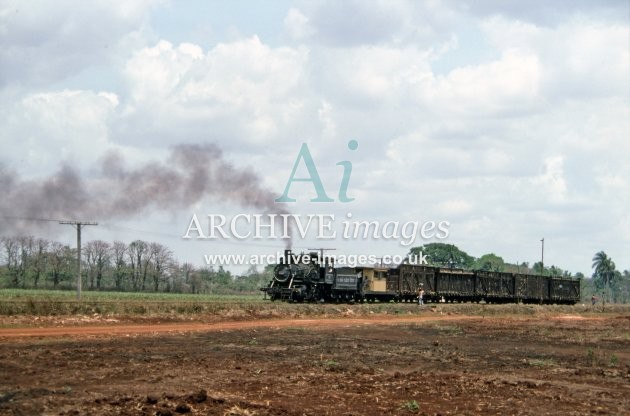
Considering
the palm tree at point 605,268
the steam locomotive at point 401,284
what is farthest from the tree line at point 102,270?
the palm tree at point 605,268

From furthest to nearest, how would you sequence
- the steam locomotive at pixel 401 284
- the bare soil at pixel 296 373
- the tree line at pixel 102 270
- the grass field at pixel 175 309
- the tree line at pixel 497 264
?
the tree line at pixel 497 264 < the tree line at pixel 102 270 < the steam locomotive at pixel 401 284 < the grass field at pixel 175 309 < the bare soil at pixel 296 373

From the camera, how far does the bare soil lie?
1393cm

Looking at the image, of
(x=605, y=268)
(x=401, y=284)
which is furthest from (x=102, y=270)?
(x=605, y=268)

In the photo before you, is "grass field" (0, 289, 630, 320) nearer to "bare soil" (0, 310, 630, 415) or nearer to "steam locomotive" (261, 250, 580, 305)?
"bare soil" (0, 310, 630, 415)

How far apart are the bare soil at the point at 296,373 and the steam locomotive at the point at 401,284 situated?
21870 millimetres

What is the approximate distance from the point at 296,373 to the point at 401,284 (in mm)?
43549

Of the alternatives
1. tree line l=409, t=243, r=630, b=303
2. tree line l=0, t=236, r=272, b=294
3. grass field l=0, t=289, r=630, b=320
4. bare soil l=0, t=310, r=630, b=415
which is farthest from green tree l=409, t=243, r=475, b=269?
bare soil l=0, t=310, r=630, b=415

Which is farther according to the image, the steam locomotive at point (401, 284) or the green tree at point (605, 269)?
the green tree at point (605, 269)

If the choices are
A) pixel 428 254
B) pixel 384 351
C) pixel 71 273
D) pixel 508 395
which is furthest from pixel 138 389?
pixel 428 254

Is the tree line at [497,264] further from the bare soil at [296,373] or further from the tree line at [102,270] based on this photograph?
the bare soil at [296,373]

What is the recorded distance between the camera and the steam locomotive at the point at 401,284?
53.2 meters

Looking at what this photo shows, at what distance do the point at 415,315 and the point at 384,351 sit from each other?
2510 centimetres

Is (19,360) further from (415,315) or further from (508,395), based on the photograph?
(415,315)

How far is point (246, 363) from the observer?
20.0 meters
